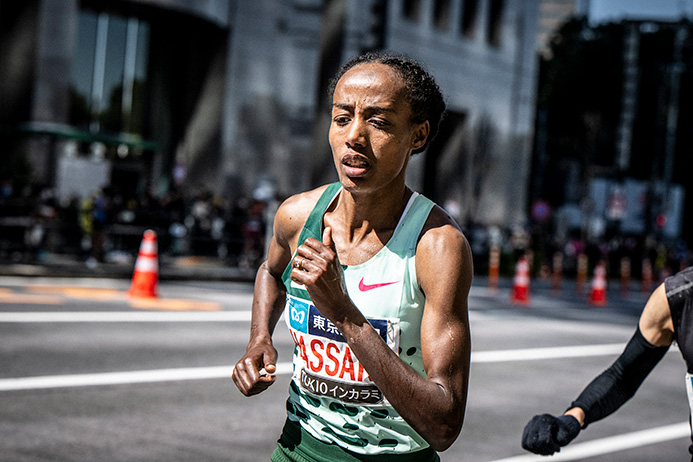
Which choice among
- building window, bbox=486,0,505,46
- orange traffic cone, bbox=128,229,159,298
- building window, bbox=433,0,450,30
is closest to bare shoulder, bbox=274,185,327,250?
orange traffic cone, bbox=128,229,159,298

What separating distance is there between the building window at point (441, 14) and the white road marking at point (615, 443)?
3749cm

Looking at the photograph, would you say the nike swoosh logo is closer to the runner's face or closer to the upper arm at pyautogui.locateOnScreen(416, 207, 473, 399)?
the upper arm at pyautogui.locateOnScreen(416, 207, 473, 399)

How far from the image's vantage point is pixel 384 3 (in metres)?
16.6

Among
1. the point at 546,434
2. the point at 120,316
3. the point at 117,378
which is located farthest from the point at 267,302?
the point at 120,316

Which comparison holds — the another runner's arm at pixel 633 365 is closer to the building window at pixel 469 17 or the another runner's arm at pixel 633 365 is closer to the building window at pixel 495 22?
the building window at pixel 469 17

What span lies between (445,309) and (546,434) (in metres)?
0.84

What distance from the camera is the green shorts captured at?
2463mm

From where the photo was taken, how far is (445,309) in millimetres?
2303

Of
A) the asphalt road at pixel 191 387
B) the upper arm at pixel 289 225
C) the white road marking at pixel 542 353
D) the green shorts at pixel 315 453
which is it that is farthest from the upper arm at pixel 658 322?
the white road marking at pixel 542 353

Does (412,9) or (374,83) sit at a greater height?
(412,9)

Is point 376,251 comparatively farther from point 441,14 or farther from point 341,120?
point 441,14

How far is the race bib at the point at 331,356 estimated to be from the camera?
7.89ft

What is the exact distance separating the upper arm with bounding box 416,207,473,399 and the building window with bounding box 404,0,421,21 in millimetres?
40836

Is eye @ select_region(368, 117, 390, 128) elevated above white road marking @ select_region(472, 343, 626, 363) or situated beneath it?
elevated above
